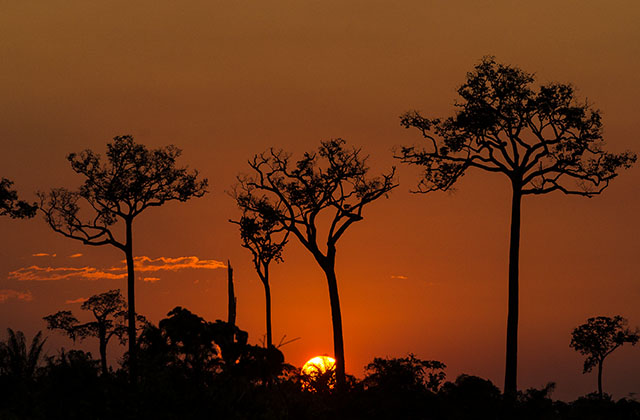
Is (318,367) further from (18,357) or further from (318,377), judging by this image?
(18,357)

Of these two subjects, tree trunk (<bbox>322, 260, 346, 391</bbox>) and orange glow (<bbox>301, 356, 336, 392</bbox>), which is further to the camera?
tree trunk (<bbox>322, 260, 346, 391</bbox>)

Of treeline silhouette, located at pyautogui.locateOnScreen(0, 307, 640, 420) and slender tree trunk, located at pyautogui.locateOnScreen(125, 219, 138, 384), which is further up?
slender tree trunk, located at pyautogui.locateOnScreen(125, 219, 138, 384)

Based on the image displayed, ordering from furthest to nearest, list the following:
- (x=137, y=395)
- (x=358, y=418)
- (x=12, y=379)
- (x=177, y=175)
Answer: (x=177, y=175) < (x=358, y=418) < (x=12, y=379) < (x=137, y=395)

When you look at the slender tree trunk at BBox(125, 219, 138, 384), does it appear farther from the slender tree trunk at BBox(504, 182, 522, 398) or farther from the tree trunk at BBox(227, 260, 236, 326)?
the slender tree trunk at BBox(504, 182, 522, 398)

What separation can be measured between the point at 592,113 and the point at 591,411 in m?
14.0

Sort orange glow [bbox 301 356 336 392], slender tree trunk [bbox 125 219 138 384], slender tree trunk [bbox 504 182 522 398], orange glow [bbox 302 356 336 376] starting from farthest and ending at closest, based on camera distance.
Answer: slender tree trunk [bbox 125 219 138 384], orange glow [bbox 302 356 336 376], orange glow [bbox 301 356 336 392], slender tree trunk [bbox 504 182 522 398]

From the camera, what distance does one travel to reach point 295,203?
144 ft

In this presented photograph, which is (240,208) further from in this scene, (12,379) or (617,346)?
(617,346)

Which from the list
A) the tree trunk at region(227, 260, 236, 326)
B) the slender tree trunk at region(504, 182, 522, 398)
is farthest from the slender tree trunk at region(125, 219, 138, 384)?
the slender tree trunk at region(504, 182, 522, 398)

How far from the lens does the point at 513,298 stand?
3462cm

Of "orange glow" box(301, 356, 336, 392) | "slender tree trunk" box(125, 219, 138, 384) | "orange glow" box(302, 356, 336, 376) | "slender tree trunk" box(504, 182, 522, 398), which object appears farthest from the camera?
"slender tree trunk" box(125, 219, 138, 384)

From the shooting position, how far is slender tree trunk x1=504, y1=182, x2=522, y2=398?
3362 cm

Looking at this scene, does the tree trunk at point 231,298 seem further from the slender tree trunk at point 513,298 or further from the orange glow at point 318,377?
the slender tree trunk at point 513,298

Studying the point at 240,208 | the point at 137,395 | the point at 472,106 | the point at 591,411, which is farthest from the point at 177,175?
the point at 137,395
